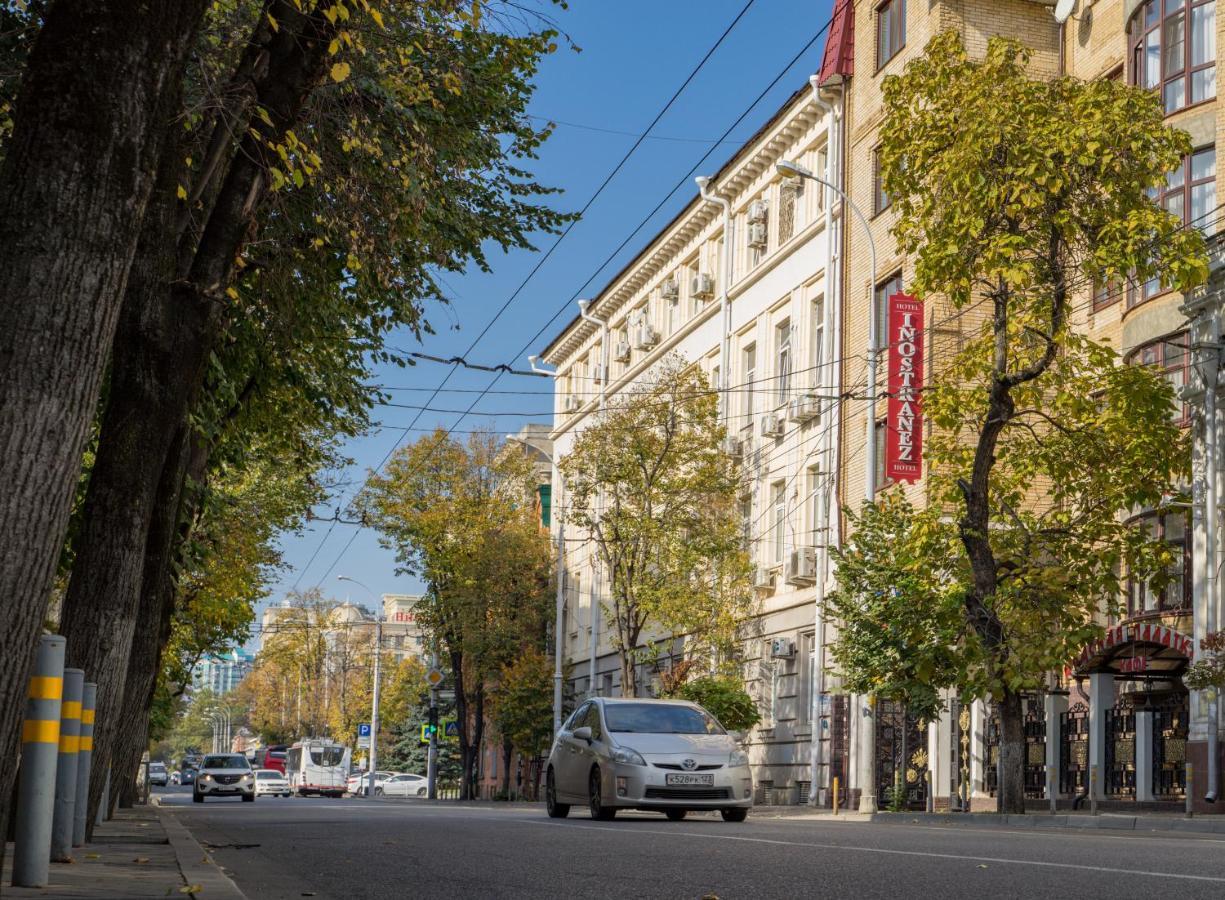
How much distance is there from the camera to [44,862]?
814 cm

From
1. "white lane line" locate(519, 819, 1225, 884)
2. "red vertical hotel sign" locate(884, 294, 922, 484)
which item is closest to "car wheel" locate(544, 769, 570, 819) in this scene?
"white lane line" locate(519, 819, 1225, 884)

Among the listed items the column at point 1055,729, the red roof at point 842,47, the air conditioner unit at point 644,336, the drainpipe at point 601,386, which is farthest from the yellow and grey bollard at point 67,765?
the drainpipe at point 601,386

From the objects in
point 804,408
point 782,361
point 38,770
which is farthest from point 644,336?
point 38,770

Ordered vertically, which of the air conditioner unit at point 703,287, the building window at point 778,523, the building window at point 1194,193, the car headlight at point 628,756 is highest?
the air conditioner unit at point 703,287

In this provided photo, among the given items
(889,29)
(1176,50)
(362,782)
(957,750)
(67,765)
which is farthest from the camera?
(362,782)

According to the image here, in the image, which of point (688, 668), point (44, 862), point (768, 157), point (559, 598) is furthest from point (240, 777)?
point (44, 862)

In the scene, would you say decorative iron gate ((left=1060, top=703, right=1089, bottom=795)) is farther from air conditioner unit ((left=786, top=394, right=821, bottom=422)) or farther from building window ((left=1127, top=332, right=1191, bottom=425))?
air conditioner unit ((left=786, top=394, right=821, bottom=422))

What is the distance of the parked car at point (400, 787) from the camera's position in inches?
3177

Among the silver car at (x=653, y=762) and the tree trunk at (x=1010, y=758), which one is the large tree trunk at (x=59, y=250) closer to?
the silver car at (x=653, y=762)

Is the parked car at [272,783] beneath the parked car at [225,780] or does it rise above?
beneath

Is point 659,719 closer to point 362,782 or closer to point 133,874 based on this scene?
point 133,874

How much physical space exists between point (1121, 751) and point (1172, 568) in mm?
3330

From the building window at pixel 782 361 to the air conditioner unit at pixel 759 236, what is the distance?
2.56m

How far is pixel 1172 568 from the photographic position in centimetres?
2888
